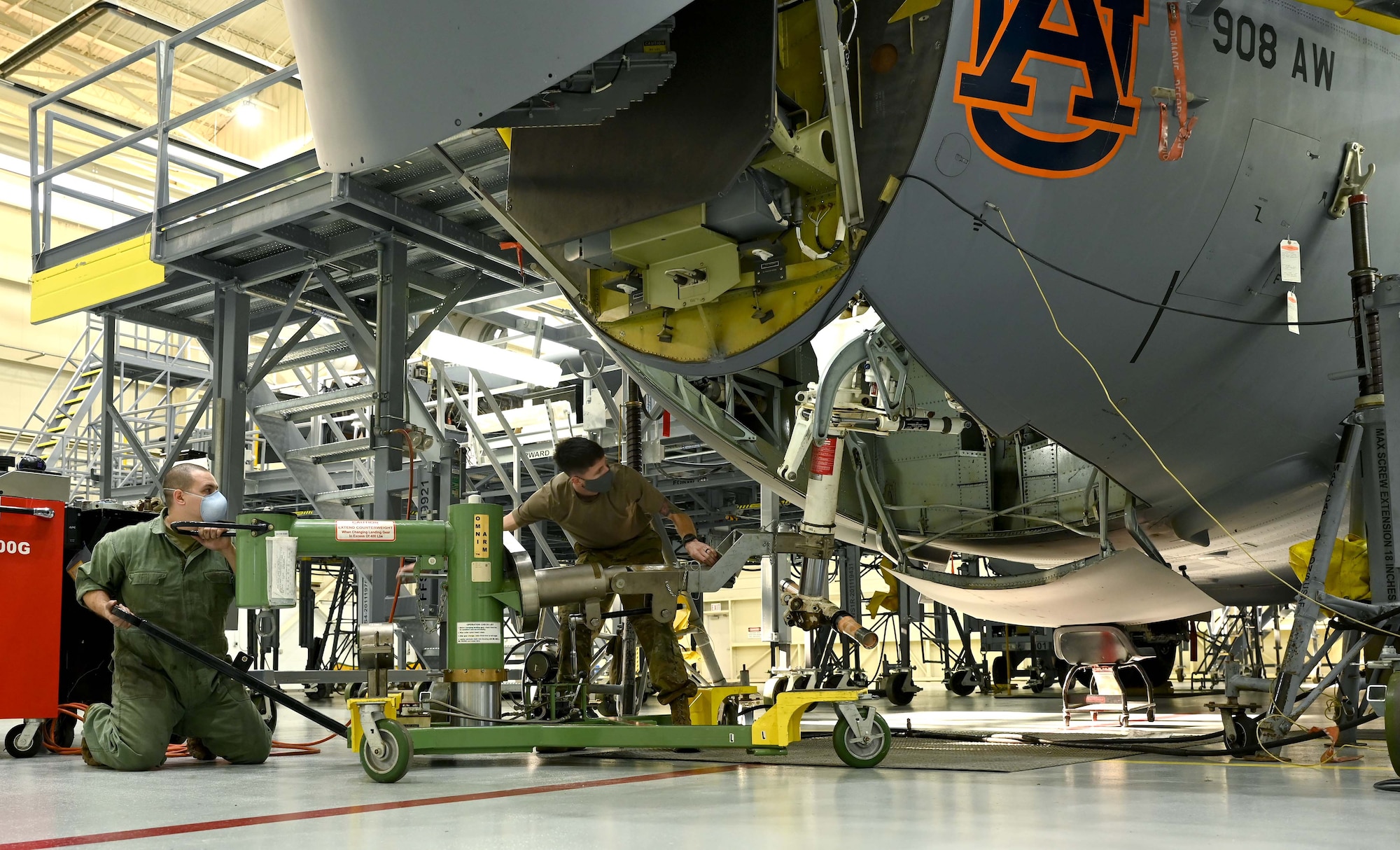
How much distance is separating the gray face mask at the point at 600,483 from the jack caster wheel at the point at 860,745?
1.63 metres

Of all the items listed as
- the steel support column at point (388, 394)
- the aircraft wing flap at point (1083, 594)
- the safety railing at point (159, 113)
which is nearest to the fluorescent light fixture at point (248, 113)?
the safety railing at point (159, 113)

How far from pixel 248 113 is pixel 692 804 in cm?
1852

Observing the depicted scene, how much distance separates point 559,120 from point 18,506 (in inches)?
128

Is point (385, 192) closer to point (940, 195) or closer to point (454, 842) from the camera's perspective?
point (940, 195)

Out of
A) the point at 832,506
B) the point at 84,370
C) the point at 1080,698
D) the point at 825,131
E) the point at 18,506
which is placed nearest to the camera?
the point at 825,131

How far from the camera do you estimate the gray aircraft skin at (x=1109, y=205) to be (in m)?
3.60

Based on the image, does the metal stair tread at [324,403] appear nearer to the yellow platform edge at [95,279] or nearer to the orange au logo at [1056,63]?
the yellow platform edge at [95,279]

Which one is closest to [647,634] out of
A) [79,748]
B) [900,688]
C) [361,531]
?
[361,531]

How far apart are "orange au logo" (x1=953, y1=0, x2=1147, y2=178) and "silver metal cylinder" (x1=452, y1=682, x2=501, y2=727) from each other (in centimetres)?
257

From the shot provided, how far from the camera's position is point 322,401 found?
26.1ft

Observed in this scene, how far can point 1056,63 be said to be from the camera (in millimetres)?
3725

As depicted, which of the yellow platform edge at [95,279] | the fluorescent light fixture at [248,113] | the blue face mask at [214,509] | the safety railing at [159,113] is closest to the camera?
the blue face mask at [214,509]

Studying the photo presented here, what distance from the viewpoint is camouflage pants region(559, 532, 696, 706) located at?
16.3ft

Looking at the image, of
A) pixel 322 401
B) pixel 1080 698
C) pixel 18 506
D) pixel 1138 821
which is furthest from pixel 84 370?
pixel 1138 821
